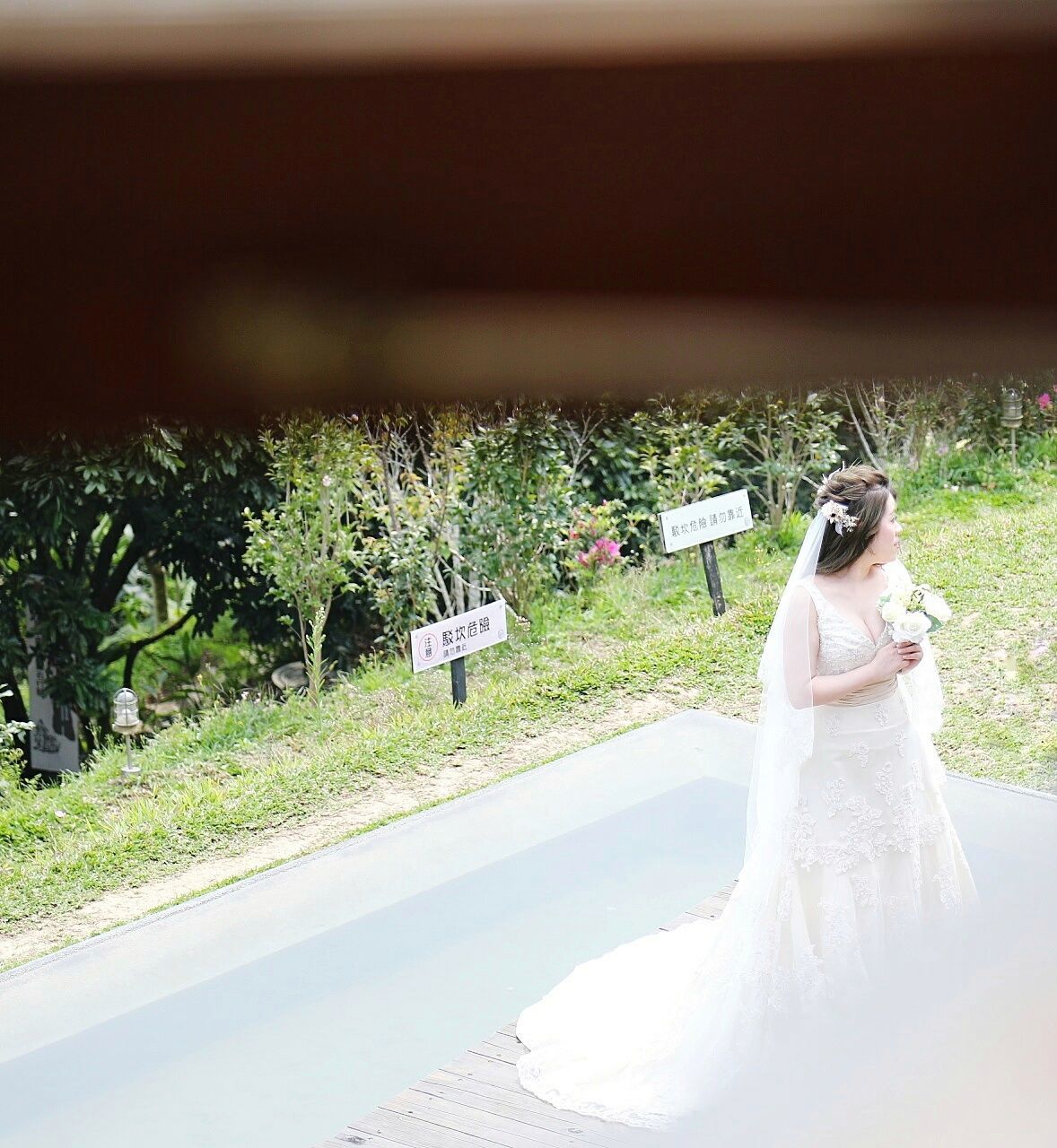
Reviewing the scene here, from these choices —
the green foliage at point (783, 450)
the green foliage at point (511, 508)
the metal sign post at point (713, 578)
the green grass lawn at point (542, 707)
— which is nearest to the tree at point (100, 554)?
the green grass lawn at point (542, 707)

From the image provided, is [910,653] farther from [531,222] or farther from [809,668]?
[531,222]

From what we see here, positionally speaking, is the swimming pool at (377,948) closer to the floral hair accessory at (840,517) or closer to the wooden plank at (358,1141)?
the wooden plank at (358,1141)

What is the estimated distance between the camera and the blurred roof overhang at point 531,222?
10.0 inches

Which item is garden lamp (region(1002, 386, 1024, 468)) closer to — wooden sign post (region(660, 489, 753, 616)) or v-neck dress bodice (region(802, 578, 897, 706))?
wooden sign post (region(660, 489, 753, 616))

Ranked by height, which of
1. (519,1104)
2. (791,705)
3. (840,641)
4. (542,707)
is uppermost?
(840,641)

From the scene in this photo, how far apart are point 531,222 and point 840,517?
301cm

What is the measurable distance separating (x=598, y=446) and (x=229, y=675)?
7.59 ft

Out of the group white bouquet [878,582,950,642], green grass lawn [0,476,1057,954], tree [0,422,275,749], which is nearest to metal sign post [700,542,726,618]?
green grass lawn [0,476,1057,954]

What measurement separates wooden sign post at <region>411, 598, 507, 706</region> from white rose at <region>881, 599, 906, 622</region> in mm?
2847

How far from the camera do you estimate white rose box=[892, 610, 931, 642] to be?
301 centimetres

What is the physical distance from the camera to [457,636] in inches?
233

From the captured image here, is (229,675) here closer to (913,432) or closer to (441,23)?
(913,432)

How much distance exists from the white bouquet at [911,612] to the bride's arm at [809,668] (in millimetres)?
62

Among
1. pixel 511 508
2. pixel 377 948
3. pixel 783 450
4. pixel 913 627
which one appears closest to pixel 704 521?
pixel 511 508
